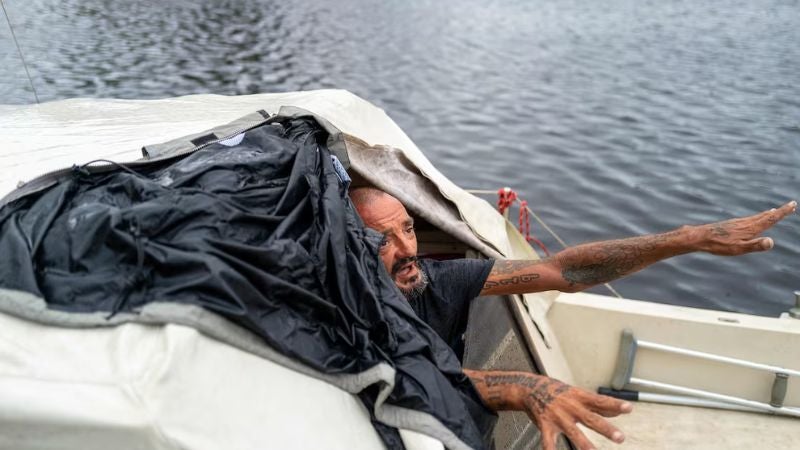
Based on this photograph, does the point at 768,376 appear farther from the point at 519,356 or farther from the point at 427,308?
the point at 427,308

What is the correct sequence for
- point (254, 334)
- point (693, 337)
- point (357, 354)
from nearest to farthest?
point (254, 334) → point (357, 354) → point (693, 337)

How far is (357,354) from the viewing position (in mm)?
2160

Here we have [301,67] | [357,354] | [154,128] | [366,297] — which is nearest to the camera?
[357,354]

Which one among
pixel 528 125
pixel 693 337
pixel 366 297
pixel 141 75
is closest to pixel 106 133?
pixel 366 297

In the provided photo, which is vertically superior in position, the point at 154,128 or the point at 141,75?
the point at 154,128

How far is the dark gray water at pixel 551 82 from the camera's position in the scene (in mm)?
9562

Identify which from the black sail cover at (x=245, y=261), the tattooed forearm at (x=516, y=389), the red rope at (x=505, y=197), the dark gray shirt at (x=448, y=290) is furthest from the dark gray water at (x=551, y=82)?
the black sail cover at (x=245, y=261)

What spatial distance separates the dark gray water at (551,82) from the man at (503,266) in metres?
4.96

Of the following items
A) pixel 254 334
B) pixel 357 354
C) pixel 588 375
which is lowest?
pixel 588 375

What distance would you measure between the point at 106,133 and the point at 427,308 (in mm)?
2108

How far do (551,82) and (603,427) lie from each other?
13.8m

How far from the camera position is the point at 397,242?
327 centimetres

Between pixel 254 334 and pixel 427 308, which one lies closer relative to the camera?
pixel 254 334

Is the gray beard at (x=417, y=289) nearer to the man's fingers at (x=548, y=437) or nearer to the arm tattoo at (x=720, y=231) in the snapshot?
the man's fingers at (x=548, y=437)
